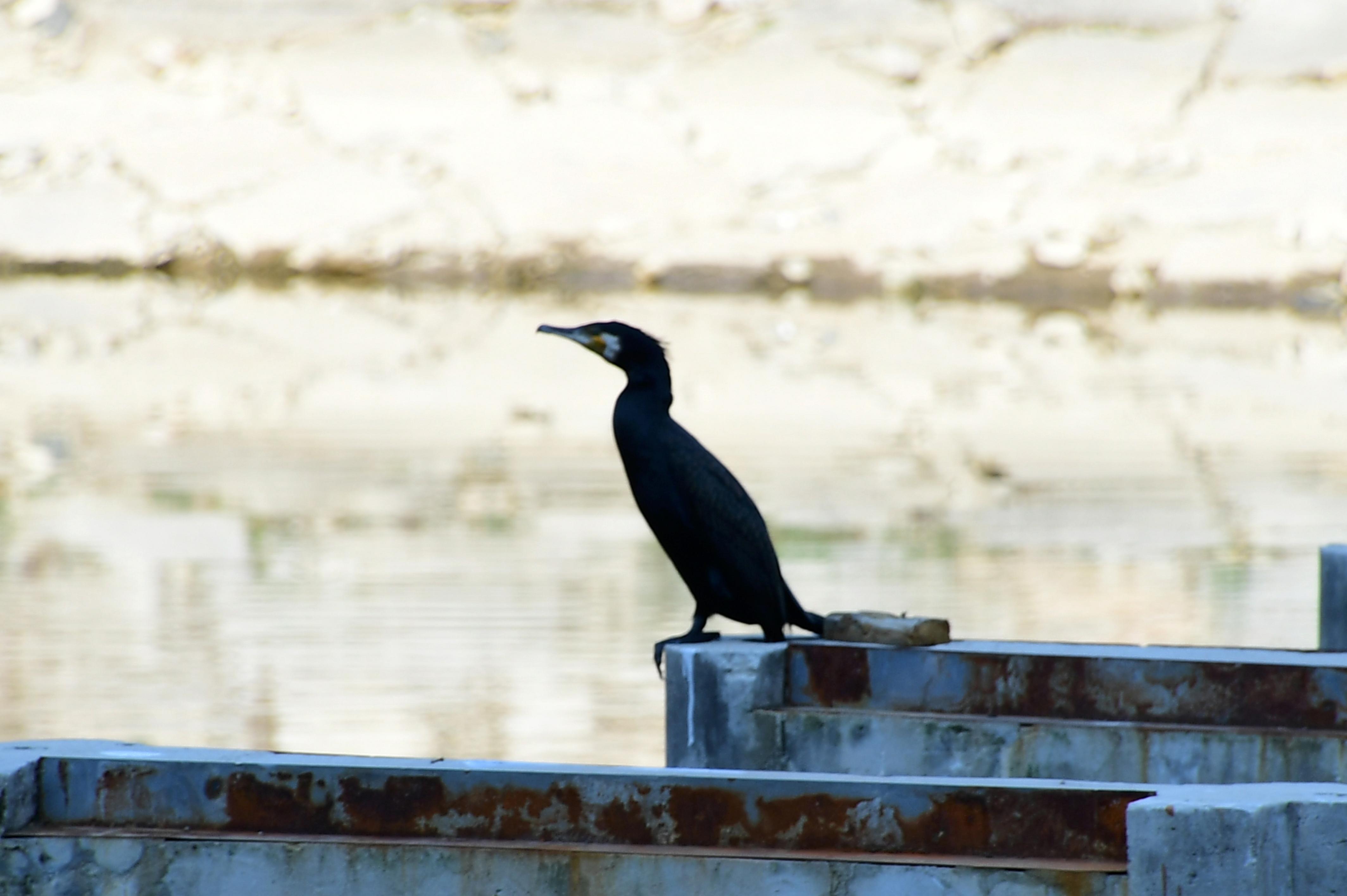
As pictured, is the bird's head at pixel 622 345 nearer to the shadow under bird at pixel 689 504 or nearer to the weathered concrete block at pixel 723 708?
the shadow under bird at pixel 689 504

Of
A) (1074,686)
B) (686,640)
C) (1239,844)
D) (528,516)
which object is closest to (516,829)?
(1239,844)

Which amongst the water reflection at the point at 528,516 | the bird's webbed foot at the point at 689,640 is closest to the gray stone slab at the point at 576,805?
the bird's webbed foot at the point at 689,640

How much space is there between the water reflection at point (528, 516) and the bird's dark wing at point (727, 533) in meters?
0.86

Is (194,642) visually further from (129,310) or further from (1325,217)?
(1325,217)

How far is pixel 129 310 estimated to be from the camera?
69.9ft

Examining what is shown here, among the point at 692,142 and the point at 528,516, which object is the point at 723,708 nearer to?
the point at 528,516

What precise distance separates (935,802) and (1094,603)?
169 inches

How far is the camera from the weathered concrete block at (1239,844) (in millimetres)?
2877

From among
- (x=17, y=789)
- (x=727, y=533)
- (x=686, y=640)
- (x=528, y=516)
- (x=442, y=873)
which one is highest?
(x=528, y=516)

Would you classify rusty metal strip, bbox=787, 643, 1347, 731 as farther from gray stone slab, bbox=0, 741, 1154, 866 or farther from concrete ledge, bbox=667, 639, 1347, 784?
gray stone slab, bbox=0, 741, 1154, 866

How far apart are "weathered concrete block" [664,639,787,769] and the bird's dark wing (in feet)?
0.47

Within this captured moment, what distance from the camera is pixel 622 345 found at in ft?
14.9

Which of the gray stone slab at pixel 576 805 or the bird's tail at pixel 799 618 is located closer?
the gray stone slab at pixel 576 805

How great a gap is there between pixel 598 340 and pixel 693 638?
0.66m
